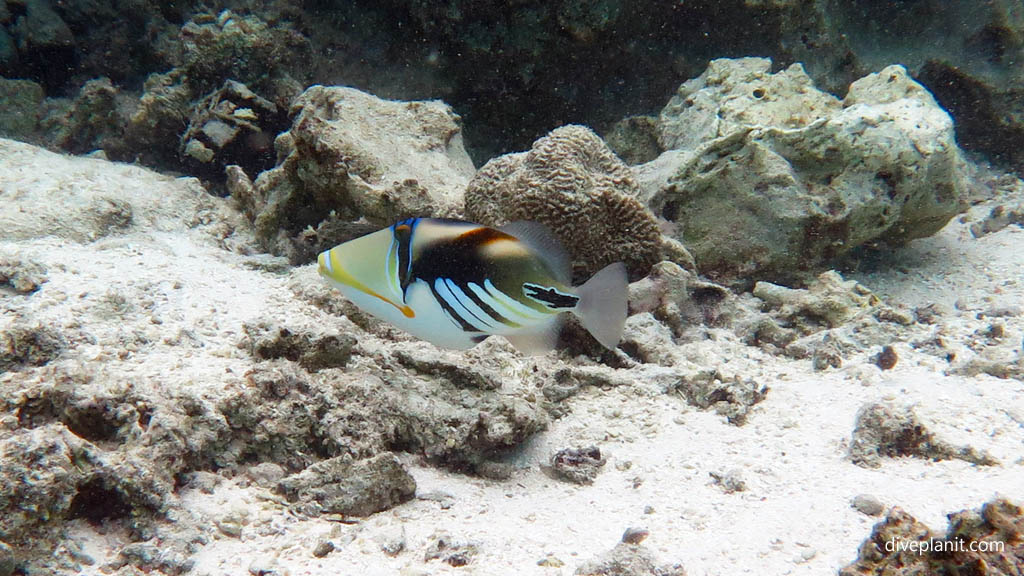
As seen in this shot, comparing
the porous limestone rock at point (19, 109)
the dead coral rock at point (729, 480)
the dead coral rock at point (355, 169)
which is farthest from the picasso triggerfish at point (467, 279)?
the porous limestone rock at point (19, 109)

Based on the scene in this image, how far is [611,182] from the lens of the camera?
175 inches

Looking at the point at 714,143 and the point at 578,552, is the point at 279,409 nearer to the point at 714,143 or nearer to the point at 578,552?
the point at 578,552

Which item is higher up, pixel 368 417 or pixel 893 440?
pixel 893 440

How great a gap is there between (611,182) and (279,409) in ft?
10.0

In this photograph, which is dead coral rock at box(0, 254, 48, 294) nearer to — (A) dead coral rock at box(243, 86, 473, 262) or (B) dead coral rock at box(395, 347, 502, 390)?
(A) dead coral rock at box(243, 86, 473, 262)

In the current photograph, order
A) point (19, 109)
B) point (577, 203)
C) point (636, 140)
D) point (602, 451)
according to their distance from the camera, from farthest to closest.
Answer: point (19, 109) < point (636, 140) < point (577, 203) < point (602, 451)

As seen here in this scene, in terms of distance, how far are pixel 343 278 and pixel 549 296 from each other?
78 centimetres

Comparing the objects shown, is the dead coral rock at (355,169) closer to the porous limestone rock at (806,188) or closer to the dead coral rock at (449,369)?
the dead coral rock at (449,369)

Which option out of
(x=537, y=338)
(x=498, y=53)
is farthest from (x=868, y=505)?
(x=498, y=53)

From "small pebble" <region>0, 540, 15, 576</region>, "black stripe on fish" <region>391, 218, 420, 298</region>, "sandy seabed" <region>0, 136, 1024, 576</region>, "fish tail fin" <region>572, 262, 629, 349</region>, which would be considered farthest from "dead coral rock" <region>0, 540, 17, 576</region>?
"fish tail fin" <region>572, 262, 629, 349</region>

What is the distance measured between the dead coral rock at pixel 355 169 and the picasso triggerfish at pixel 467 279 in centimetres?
231

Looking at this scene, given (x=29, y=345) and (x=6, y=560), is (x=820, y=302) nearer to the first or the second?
(x=6, y=560)

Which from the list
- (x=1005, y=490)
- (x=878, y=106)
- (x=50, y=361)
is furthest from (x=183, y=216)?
(x=878, y=106)

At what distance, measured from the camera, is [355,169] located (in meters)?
4.38
